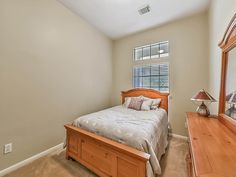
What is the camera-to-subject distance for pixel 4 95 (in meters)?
1.74


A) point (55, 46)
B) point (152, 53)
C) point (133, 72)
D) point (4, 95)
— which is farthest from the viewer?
point (133, 72)

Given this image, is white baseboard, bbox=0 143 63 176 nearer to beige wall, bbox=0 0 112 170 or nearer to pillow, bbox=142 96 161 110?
beige wall, bbox=0 0 112 170

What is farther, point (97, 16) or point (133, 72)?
point (133, 72)

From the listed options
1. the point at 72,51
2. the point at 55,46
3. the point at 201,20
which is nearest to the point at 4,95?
the point at 55,46

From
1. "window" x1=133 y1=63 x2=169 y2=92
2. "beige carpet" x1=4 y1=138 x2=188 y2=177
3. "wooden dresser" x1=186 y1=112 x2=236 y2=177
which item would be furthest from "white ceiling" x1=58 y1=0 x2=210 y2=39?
"beige carpet" x1=4 y1=138 x2=188 y2=177

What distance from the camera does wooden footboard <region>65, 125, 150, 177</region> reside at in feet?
4.33

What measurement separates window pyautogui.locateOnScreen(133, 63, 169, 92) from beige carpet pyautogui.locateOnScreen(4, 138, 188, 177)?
159 centimetres

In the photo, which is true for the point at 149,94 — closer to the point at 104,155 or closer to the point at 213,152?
the point at 104,155

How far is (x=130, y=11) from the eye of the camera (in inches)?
104

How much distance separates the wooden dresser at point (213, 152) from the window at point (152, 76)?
6.55ft

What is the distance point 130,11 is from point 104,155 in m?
2.74

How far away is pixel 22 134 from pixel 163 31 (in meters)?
3.57

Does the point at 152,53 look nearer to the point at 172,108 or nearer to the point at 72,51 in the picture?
the point at 172,108

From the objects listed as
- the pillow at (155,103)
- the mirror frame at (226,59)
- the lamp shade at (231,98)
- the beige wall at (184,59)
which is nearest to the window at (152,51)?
the beige wall at (184,59)
